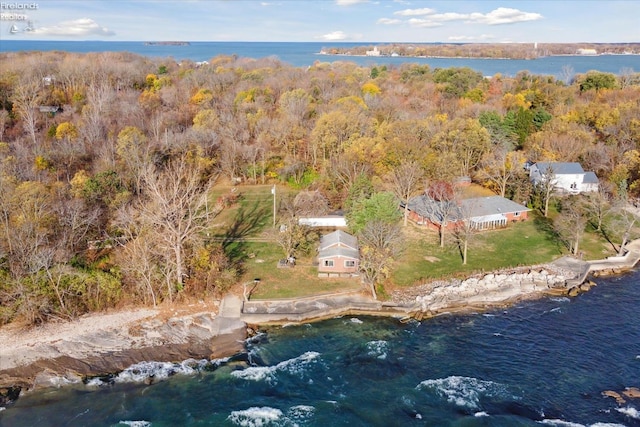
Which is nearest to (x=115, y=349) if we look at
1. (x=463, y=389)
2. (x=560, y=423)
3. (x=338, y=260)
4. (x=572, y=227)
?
(x=338, y=260)

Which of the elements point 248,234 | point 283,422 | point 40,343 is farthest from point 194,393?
point 248,234

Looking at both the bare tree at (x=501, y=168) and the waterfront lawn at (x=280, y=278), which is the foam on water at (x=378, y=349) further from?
the bare tree at (x=501, y=168)

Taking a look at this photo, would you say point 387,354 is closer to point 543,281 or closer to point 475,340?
point 475,340

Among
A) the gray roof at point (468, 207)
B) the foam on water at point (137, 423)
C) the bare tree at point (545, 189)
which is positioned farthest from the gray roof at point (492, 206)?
the foam on water at point (137, 423)

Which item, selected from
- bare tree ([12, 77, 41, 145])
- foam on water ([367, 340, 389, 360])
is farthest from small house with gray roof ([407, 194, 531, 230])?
bare tree ([12, 77, 41, 145])

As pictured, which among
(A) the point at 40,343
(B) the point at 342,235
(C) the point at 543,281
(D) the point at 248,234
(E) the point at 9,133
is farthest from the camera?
(E) the point at 9,133

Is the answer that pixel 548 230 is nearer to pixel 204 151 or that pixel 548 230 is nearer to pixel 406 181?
pixel 406 181

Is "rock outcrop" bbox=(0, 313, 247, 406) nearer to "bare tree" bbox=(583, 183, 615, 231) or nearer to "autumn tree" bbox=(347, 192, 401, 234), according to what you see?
"autumn tree" bbox=(347, 192, 401, 234)
